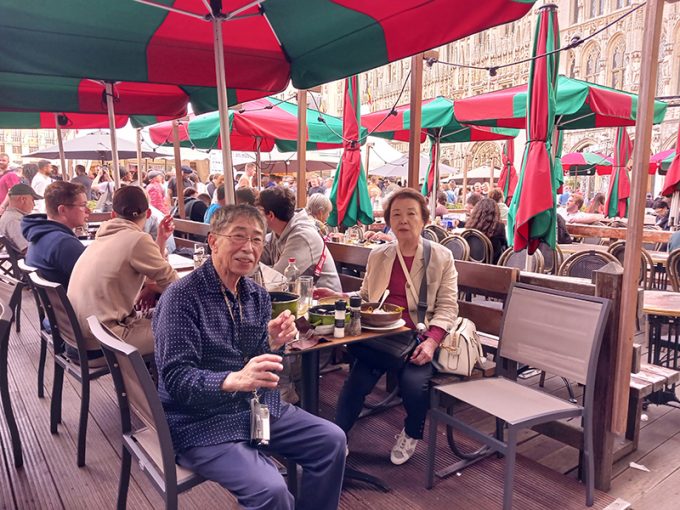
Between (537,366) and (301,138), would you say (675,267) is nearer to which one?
(537,366)

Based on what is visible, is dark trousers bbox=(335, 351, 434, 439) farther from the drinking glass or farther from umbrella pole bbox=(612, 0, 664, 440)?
umbrella pole bbox=(612, 0, 664, 440)

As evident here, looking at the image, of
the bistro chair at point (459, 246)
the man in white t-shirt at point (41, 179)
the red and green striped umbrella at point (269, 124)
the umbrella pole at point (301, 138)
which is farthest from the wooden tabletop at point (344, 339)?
the man in white t-shirt at point (41, 179)

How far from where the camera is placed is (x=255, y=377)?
1.69 m

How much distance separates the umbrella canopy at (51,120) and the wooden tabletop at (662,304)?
6194 millimetres

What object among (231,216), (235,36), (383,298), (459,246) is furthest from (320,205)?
(231,216)

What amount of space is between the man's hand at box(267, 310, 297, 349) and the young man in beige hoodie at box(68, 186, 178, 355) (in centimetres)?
112

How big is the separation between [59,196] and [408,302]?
2593 mm

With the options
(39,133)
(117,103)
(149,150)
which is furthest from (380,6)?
(39,133)

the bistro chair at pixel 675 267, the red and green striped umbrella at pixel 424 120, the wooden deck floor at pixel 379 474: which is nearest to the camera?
the wooden deck floor at pixel 379 474

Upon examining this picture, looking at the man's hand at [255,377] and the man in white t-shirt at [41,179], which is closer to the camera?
the man's hand at [255,377]

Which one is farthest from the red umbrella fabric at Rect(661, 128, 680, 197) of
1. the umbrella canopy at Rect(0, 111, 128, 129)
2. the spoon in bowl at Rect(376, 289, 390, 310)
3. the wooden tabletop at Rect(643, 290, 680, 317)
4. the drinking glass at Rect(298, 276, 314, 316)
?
the umbrella canopy at Rect(0, 111, 128, 129)

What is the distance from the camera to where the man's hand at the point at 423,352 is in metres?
2.74

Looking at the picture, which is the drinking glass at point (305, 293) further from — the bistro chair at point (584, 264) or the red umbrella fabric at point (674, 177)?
the red umbrella fabric at point (674, 177)

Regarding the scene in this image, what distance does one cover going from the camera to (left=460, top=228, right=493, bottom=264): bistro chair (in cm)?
581
